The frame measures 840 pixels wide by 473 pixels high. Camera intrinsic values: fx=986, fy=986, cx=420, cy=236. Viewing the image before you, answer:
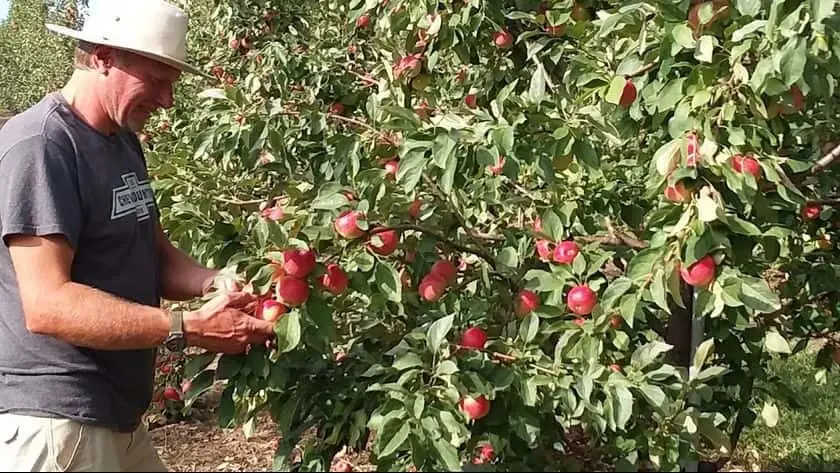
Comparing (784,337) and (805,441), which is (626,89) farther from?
(805,441)

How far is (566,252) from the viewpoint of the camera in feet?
7.07

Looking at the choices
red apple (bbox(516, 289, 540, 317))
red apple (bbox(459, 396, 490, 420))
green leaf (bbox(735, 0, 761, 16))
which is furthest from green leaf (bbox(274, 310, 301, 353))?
green leaf (bbox(735, 0, 761, 16))

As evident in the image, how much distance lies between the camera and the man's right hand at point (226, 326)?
1.91 metres

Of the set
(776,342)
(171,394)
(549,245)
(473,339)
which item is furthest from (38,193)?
(171,394)

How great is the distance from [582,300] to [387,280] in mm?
411

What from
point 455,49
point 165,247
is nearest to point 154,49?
point 165,247

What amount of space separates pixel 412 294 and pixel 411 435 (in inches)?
26.9

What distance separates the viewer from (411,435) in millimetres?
1579

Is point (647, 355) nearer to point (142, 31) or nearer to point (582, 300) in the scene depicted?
point (582, 300)

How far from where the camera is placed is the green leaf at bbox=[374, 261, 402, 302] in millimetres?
1982

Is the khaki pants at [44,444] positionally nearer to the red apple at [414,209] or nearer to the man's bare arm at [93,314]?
the man's bare arm at [93,314]

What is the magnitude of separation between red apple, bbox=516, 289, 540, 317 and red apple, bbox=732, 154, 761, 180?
1.75ft

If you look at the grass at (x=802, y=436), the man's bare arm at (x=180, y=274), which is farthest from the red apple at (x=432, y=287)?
the grass at (x=802, y=436)

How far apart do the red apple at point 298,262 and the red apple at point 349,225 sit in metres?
0.09
